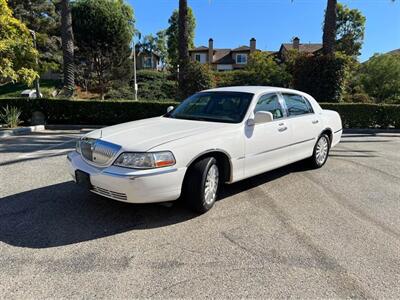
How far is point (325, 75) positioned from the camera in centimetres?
1452

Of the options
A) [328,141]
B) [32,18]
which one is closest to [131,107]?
[328,141]

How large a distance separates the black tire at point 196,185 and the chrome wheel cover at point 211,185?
0.08m

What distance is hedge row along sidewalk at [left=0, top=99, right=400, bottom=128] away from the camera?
42.1 feet

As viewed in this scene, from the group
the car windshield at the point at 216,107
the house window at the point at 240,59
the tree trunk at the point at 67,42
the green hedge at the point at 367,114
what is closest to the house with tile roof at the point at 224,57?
the house window at the point at 240,59

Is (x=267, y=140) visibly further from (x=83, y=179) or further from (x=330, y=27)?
(x=330, y=27)

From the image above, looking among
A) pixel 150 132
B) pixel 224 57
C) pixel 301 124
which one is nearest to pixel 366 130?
pixel 301 124

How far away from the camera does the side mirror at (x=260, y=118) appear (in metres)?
4.61

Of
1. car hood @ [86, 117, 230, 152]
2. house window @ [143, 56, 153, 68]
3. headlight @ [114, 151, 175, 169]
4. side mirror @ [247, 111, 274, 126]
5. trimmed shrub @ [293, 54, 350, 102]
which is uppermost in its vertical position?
house window @ [143, 56, 153, 68]

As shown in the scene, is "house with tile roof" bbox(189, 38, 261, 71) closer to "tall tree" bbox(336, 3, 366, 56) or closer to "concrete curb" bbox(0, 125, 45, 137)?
"tall tree" bbox(336, 3, 366, 56)

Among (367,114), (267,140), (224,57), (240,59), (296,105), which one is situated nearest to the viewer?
(267,140)

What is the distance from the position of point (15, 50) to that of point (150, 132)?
8773 mm

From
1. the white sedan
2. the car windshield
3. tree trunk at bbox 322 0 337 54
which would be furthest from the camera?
tree trunk at bbox 322 0 337 54

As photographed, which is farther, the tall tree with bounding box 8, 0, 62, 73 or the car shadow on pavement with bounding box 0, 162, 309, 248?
the tall tree with bounding box 8, 0, 62, 73

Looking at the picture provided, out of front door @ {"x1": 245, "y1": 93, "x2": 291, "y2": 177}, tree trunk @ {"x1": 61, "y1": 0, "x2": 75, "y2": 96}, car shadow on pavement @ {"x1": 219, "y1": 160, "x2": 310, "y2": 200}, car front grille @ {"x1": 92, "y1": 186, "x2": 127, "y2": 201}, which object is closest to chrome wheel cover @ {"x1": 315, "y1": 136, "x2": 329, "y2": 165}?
car shadow on pavement @ {"x1": 219, "y1": 160, "x2": 310, "y2": 200}
